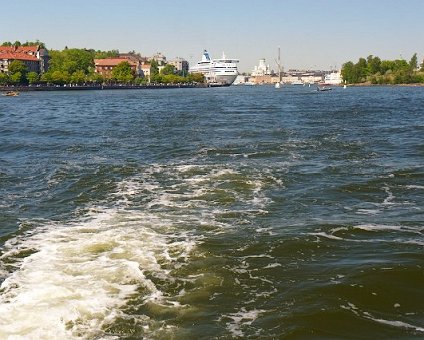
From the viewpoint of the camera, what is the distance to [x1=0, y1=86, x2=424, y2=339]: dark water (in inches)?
405

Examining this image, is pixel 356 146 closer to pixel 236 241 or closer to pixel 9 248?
pixel 236 241

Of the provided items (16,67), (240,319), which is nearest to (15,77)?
(16,67)

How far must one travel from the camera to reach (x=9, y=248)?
14891 mm

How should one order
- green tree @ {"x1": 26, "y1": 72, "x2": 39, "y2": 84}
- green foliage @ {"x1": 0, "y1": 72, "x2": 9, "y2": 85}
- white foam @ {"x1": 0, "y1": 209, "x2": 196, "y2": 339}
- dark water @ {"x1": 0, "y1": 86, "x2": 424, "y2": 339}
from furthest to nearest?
green tree @ {"x1": 26, "y1": 72, "x2": 39, "y2": 84}
green foliage @ {"x1": 0, "y1": 72, "x2": 9, "y2": 85}
dark water @ {"x1": 0, "y1": 86, "x2": 424, "y2": 339}
white foam @ {"x1": 0, "y1": 209, "x2": 196, "y2": 339}

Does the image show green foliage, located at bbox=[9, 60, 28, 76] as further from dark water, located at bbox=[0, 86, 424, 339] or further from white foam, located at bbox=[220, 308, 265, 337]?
white foam, located at bbox=[220, 308, 265, 337]

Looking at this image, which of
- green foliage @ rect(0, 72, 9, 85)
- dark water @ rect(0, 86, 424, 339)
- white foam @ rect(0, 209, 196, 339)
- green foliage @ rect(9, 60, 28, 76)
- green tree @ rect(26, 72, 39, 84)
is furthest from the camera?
green tree @ rect(26, 72, 39, 84)

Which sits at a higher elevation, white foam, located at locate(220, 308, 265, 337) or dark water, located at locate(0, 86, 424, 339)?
dark water, located at locate(0, 86, 424, 339)

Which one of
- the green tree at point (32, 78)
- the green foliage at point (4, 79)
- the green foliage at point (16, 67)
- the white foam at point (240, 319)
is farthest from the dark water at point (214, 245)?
the green tree at point (32, 78)

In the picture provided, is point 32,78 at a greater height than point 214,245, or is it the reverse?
point 32,78

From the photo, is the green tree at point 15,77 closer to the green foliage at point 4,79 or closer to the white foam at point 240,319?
the green foliage at point 4,79

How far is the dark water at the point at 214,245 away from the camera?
10281mm

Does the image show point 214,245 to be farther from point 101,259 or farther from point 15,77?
point 15,77

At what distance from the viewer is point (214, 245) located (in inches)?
578

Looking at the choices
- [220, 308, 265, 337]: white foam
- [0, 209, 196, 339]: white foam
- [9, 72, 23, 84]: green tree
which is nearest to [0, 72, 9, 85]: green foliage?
[9, 72, 23, 84]: green tree
